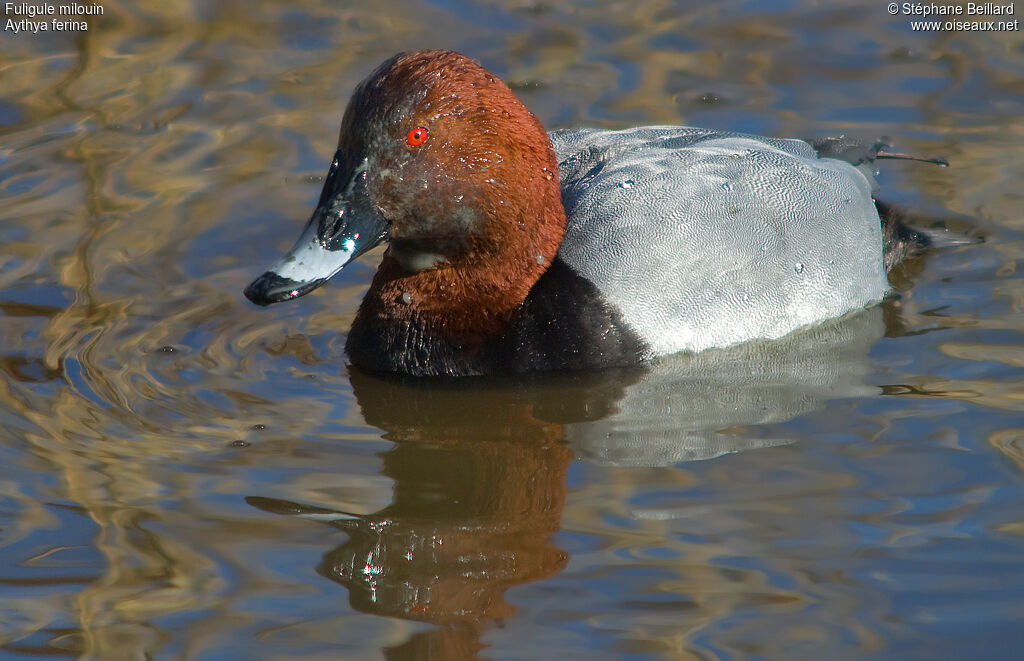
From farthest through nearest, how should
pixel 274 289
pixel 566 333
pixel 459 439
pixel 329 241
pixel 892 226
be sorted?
pixel 892 226, pixel 566 333, pixel 459 439, pixel 329 241, pixel 274 289

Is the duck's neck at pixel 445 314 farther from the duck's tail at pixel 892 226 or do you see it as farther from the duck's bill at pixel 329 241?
the duck's tail at pixel 892 226

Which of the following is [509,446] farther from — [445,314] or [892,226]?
[892,226]

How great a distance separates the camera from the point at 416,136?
192 inches

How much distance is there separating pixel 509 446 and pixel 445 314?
64 cm

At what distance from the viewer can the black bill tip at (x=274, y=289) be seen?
4676 millimetres

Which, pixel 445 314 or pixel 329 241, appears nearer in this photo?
pixel 329 241

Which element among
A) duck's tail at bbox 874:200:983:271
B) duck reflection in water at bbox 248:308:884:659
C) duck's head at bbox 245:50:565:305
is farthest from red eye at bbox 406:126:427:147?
duck's tail at bbox 874:200:983:271

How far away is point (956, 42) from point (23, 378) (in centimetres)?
585

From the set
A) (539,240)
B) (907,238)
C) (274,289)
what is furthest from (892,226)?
(274,289)

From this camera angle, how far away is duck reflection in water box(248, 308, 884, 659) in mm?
3971

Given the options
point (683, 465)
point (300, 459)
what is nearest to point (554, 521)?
point (683, 465)

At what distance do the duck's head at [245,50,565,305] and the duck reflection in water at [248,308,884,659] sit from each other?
509mm

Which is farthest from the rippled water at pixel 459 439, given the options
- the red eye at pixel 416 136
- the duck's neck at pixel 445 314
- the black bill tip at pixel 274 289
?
the red eye at pixel 416 136

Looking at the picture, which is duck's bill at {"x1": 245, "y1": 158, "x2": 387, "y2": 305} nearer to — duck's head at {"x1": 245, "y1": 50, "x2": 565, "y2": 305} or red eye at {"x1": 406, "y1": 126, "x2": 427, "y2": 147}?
duck's head at {"x1": 245, "y1": 50, "x2": 565, "y2": 305}
